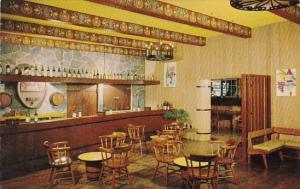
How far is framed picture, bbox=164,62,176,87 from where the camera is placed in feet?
35.6

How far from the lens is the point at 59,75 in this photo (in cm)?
930

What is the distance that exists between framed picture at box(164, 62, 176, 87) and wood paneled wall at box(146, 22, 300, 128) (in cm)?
24

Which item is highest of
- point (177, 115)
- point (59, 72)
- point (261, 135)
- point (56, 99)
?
point (59, 72)

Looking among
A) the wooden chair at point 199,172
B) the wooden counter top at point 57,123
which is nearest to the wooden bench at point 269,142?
the wooden chair at point 199,172

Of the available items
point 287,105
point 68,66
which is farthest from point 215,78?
point 68,66

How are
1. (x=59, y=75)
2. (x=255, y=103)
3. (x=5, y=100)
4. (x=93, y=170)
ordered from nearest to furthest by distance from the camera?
A: (x=93, y=170), (x=255, y=103), (x=5, y=100), (x=59, y=75)

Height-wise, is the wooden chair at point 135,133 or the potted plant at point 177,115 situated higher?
the potted plant at point 177,115

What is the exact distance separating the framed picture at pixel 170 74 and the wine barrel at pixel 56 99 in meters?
4.28

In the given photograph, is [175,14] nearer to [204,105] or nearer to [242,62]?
[242,62]

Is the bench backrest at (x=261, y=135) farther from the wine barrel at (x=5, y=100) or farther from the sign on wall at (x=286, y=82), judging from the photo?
the wine barrel at (x=5, y=100)

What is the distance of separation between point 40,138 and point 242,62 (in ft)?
20.8

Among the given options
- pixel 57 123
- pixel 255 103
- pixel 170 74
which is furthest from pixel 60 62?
pixel 255 103

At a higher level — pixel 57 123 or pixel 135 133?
pixel 57 123

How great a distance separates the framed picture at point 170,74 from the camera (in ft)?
35.6
